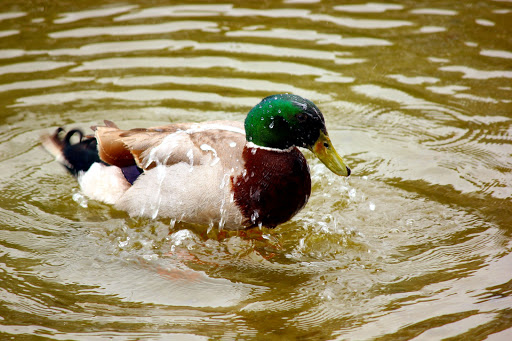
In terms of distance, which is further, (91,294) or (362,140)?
(362,140)

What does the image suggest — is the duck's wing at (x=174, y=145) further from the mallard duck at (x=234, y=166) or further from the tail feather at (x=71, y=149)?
the tail feather at (x=71, y=149)

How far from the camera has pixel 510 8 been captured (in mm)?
8375

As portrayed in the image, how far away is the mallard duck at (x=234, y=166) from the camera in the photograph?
4520 mm

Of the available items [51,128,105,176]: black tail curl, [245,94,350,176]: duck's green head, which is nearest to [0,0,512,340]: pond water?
[51,128,105,176]: black tail curl

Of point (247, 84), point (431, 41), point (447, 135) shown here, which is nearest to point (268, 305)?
point (447, 135)

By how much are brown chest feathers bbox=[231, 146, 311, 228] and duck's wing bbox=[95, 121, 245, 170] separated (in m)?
0.14

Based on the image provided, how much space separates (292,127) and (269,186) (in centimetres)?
44

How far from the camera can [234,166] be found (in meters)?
4.57

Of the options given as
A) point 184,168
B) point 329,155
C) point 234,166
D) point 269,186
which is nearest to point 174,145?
point 184,168

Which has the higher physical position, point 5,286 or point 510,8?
point 510,8

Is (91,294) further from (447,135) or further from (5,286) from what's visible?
(447,135)

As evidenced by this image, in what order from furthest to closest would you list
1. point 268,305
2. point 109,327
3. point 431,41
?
1. point 431,41
2. point 268,305
3. point 109,327

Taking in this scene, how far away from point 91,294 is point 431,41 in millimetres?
5273

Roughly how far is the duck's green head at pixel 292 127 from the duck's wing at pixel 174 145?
0.23 metres
